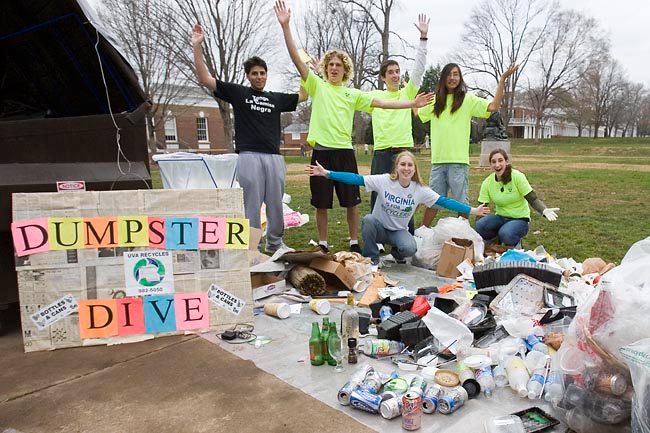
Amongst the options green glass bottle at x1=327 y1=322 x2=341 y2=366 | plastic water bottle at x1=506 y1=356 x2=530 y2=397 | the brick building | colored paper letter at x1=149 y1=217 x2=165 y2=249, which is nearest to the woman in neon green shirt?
plastic water bottle at x1=506 y1=356 x2=530 y2=397

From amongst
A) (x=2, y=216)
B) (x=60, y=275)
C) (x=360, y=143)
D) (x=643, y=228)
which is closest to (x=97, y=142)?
(x=2, y=216)

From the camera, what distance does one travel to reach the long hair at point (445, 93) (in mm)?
5250

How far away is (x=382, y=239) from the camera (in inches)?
189

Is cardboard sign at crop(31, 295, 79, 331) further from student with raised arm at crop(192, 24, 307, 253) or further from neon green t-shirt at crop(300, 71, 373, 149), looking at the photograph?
neon green t-shirt at crop(300, 71, 373, 149)

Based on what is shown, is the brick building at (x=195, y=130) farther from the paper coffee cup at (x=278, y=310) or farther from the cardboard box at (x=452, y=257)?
the paper coffee cup at (x=278, y=310)

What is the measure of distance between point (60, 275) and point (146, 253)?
0.53m

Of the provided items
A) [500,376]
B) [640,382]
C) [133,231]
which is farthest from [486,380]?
[133,231]

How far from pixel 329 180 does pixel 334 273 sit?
51.0 inches

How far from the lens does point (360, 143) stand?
3919 cm

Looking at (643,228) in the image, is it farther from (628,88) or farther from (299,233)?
(628,88)

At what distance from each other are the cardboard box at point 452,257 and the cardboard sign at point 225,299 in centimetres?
215

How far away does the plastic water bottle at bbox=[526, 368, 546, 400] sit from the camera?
2.27 m

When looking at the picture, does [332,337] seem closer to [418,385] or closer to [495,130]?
[418,385]

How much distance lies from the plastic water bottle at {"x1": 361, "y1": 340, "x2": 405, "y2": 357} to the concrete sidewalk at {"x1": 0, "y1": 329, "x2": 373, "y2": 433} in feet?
1.91
